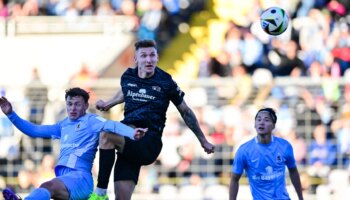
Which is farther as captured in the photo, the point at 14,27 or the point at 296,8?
the point at 14,27

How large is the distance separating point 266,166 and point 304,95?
19.8ft

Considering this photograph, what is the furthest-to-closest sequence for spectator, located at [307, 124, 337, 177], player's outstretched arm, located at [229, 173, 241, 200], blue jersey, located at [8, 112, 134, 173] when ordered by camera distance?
spectator, located at [307, 124, 337, 177] → player's outstretched arm, located at [229, 173, 241, 200] → blue jersey, located at [8, 112, 134, 173]

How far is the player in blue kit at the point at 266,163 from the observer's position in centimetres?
1287

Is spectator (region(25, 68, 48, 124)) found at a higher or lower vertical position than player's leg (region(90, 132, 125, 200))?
higher

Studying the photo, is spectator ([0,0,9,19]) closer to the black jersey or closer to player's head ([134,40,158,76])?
the black jersey

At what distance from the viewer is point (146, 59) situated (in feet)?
38.3

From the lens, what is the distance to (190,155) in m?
18.9

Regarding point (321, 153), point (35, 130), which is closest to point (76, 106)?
point (35, 130)

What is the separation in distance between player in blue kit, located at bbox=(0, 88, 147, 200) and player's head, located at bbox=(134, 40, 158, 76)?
0.70m

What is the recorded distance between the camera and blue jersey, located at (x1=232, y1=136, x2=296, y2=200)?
42.4ft

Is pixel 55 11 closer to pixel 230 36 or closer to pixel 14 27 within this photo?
pixel 14 27

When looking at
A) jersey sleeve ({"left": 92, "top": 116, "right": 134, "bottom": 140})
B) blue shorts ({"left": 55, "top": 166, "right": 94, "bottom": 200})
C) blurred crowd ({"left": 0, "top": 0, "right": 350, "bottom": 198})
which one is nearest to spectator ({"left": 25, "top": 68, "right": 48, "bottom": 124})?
blurred crowd ({"left": 0, "top": 0, "right": 350, "bottom": 198})

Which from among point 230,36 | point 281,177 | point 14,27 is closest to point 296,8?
point 230,36

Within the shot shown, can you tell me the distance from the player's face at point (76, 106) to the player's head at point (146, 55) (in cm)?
75
